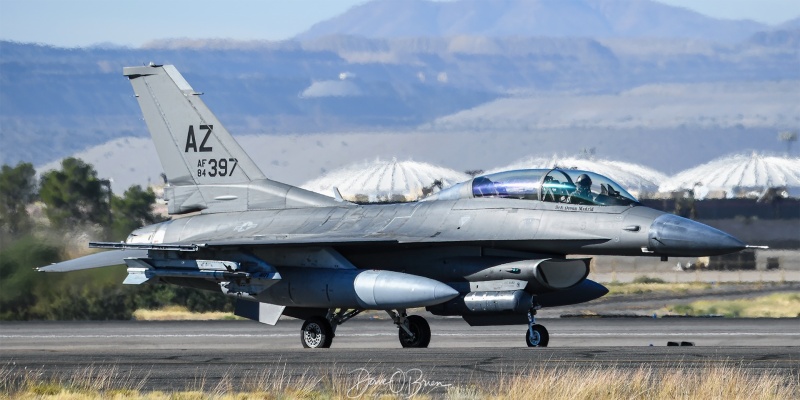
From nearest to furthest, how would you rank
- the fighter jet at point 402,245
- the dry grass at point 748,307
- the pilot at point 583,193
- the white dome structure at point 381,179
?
the fighter jet at point 402,245 → the pilot at point 583,193 → the dry grass at point 748,307 → the white dome structure at point 381,179

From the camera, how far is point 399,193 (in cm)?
8275

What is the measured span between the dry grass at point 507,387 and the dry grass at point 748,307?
18132mm

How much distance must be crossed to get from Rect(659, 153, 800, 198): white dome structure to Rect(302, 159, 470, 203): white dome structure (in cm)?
2097

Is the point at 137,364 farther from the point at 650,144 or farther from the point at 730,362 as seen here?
the point at 650,144

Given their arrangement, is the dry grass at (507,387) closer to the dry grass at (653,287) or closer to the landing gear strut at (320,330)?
the landing gear strut at (320,330)

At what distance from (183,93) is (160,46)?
66510mm

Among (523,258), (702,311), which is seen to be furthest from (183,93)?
(702,311)

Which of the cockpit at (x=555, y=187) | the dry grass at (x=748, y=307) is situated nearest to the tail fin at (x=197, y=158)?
the cockpit at (x=555, y=187)

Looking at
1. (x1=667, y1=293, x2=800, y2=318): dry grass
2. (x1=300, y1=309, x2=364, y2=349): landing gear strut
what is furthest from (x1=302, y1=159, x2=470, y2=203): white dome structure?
(x1=300, y1=309, x2=364, y2=349): landing gear strut

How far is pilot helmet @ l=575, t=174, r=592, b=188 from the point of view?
17734mm

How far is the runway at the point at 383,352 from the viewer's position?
13812 mm

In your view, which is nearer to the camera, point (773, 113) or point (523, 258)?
point (523, 258)

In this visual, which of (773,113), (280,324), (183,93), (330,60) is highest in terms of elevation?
(330,60)
